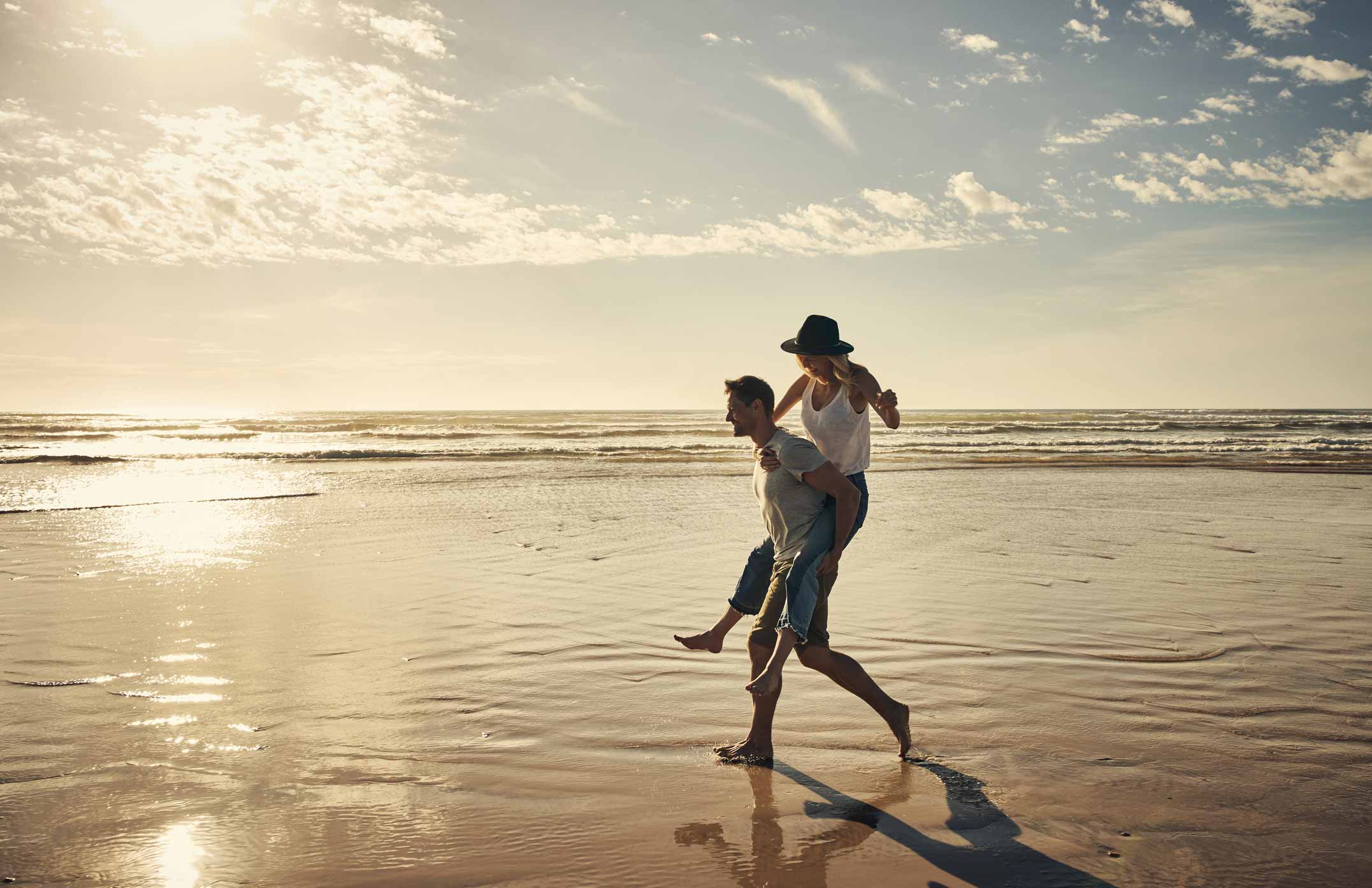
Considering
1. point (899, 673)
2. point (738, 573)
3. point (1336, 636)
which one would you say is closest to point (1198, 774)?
point (899, 673)

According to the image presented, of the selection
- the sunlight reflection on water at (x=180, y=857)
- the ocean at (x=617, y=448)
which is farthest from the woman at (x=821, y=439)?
the ocean at (x=617, y=448)

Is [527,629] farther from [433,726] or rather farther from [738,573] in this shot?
[738,573]

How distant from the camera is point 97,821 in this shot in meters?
3.26

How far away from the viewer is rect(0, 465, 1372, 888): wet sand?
3.09 meters

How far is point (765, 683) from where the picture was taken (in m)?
3.78

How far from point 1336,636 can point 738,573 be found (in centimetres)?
478

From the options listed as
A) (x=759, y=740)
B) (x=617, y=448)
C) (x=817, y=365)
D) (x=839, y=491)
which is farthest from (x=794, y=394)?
(x=617, y=448)

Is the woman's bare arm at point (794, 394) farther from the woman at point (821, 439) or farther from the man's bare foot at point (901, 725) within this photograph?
the man's bare foot at point (901, 725)

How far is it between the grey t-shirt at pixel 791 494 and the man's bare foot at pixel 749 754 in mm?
849

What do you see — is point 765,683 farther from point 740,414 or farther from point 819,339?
point 819,339

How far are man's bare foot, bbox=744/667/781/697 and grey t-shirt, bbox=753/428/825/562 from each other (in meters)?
0.53

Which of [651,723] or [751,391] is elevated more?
[751,391]

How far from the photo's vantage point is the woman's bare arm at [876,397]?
3996 millimetres

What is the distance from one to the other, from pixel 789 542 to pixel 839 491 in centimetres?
35
